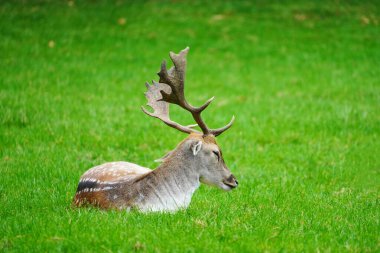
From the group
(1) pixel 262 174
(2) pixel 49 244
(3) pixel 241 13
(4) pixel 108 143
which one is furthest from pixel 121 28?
(2) pixel 49 244

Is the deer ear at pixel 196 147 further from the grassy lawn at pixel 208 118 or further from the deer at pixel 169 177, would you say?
the grassy lawn at pixel 208 118

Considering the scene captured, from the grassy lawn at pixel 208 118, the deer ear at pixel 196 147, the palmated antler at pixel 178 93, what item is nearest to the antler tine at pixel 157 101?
the palmated antler at pixel 178 93

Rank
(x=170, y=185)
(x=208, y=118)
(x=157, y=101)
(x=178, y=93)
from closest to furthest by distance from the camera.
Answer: (x=170, y=185), (x=178, y=93), (x=157, y=101), (x=208, y=118)

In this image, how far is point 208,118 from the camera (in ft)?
43.4

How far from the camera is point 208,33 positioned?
2075 cm

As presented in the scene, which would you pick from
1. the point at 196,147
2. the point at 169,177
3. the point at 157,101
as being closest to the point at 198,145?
the point at 196,147

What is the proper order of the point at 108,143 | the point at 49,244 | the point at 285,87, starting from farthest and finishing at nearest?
the point at 285,87
the point at 108,143
the point at 49,244

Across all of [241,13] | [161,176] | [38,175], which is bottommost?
[241,13]

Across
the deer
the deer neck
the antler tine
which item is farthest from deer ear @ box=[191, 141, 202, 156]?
the antler tine

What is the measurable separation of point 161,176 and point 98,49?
1220 centimetres

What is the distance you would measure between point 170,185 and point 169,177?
0.09 metres

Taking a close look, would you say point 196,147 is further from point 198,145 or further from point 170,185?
point 170,185

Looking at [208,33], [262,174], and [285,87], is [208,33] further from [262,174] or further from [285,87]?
[262,174]

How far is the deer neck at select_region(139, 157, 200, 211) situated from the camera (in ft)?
23.2
